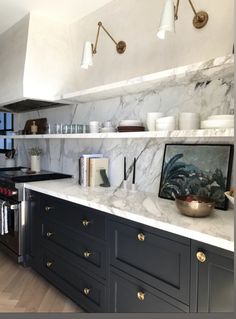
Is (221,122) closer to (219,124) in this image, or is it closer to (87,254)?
(219,124)

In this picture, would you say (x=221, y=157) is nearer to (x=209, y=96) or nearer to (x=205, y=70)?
(x=209, y=96)

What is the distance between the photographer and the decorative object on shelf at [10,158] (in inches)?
152

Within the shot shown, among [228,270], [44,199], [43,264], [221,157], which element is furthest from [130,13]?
[43,264]

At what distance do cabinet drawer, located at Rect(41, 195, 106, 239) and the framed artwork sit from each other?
0.52m

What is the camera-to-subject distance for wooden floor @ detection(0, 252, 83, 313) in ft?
6.67

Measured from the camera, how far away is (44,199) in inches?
92.4

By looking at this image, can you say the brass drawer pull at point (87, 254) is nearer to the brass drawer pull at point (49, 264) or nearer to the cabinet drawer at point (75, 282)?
the cabinet drawer at point (75, 282)

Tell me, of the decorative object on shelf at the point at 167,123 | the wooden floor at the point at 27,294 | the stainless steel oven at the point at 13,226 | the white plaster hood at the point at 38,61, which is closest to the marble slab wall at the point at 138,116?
the decorative object on shelf at the point at 167,123

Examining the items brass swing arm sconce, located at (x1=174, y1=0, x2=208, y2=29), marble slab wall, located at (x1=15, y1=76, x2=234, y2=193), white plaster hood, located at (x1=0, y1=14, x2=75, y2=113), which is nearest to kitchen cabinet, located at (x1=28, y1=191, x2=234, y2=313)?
marble slab wall, located at (x1=15, y1=76, x2=234, y2=193)

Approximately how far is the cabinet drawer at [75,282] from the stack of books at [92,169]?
70cm

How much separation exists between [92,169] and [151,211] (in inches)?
39.5

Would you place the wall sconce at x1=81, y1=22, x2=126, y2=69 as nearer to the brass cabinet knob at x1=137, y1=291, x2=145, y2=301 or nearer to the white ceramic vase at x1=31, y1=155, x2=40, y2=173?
the white ceramic vase at x1=31, y1=155, x2=40, y2=173

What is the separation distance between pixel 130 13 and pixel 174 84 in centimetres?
82

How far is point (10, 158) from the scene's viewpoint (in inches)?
152
